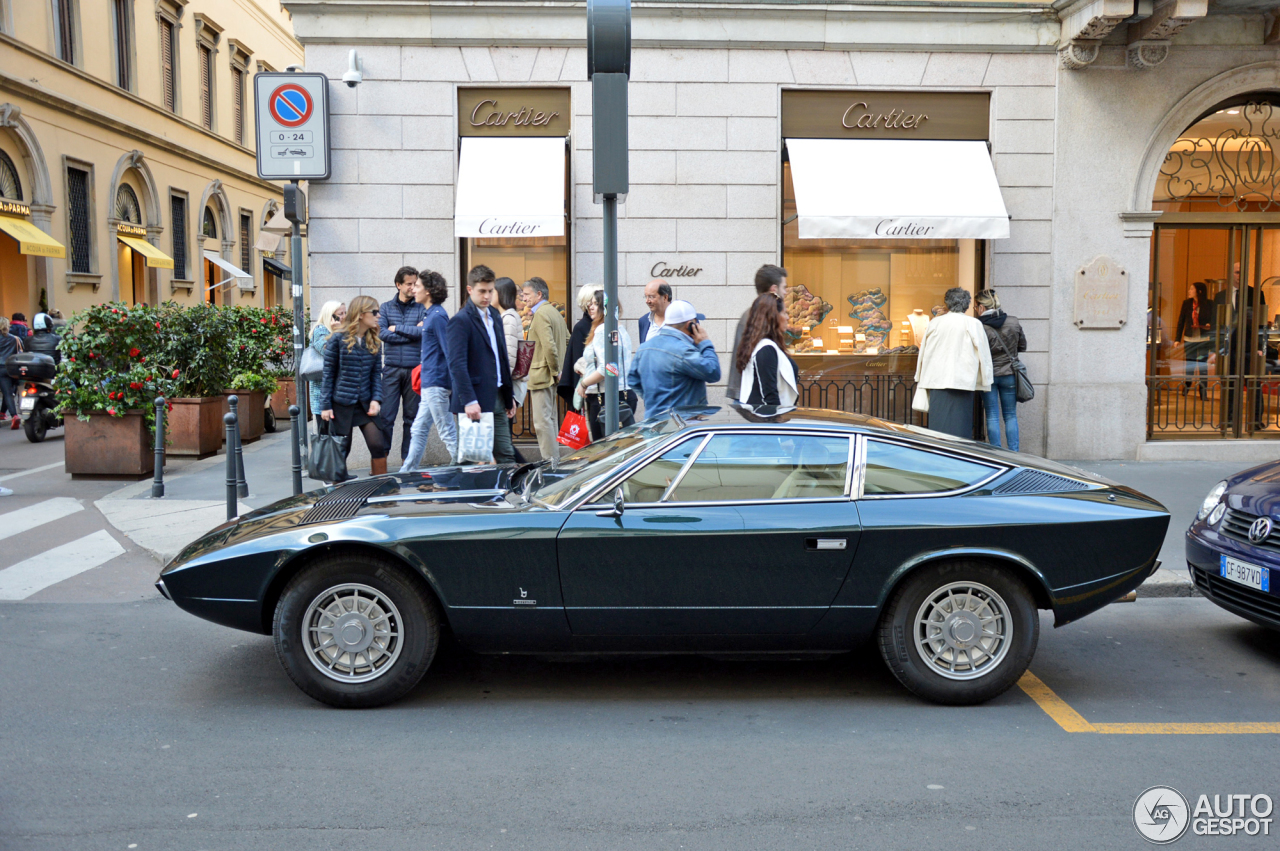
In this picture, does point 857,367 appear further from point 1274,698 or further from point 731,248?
point 1274,698

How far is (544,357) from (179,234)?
2820cm

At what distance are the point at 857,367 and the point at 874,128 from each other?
8.97 ft

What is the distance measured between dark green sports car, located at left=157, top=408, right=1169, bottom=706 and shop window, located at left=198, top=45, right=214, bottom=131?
3454cm

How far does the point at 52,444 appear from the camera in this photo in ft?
48.2

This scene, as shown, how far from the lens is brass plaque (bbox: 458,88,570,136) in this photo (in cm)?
1150

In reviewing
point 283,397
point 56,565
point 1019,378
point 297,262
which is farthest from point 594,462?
point 283,397

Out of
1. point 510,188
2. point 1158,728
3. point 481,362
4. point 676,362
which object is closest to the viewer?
point 1158,728

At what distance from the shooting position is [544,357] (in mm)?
9797

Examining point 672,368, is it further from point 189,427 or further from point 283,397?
A: point 283,397

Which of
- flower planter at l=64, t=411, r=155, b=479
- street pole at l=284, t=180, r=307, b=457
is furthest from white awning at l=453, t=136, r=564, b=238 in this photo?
flower planter at l=64, t=411, r=155, b=479

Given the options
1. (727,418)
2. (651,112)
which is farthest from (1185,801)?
(651,112)

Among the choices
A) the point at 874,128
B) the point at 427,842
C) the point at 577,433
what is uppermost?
the point at 874,128

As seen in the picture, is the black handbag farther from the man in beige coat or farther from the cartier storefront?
the cartier storefront

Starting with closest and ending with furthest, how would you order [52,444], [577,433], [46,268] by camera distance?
[577,433] → [52,444] → [46,268]
